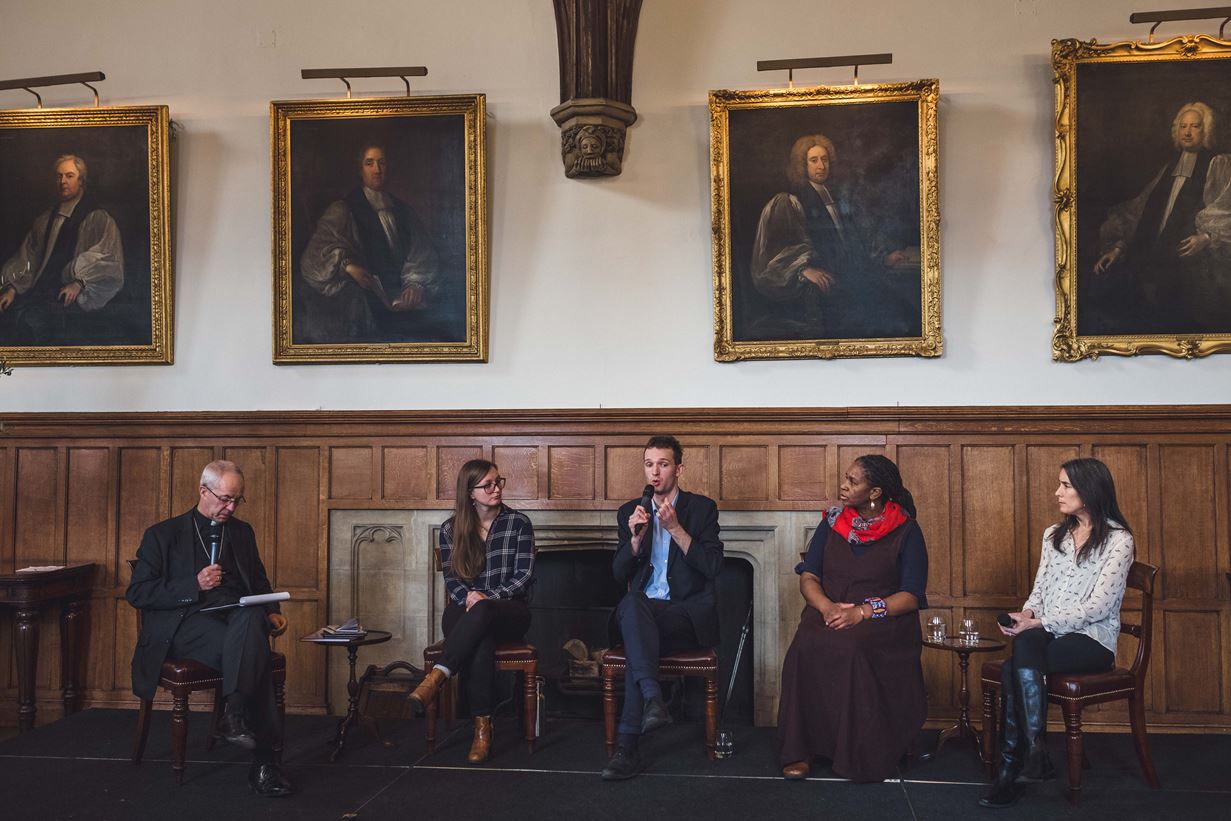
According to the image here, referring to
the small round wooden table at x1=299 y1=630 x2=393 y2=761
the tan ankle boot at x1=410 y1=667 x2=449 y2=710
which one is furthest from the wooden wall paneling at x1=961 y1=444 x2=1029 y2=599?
the small round wooden table at x1=299 y1=630 x2=393 y2=761

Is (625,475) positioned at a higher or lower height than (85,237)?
lower

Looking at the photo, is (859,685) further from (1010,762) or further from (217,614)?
(217,614)

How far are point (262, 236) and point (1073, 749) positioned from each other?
5074 millimetres

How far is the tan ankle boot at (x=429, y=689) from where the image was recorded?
4738 mm

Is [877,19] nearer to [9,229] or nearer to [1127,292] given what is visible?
[1127,292]

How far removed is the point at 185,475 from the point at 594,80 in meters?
3.30

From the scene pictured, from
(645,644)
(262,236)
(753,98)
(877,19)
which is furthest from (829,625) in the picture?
(262,236)

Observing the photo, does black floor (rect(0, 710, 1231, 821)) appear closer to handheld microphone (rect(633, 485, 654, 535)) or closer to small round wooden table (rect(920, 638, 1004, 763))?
small round wooden table (rect(920, 638, 1004, 763))

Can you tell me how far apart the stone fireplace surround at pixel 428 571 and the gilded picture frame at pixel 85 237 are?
1.65 metres

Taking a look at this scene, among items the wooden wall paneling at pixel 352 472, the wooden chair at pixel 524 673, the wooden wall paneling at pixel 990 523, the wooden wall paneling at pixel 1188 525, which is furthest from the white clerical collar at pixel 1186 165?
the wooden wall paneling at pixel 352 472

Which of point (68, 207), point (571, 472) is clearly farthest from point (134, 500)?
point (571, 472)

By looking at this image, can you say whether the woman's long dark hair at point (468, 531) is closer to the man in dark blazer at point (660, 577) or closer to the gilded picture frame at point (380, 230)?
the man in dark blazer at point (660, 577)

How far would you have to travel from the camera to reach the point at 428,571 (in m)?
6.21

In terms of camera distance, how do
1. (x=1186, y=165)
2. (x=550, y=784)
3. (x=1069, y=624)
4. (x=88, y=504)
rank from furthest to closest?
1. (x=88, y=504)
2. (x=1186, y=165)
3. (x=550, y=784)
4. (x=1069, y=624)
